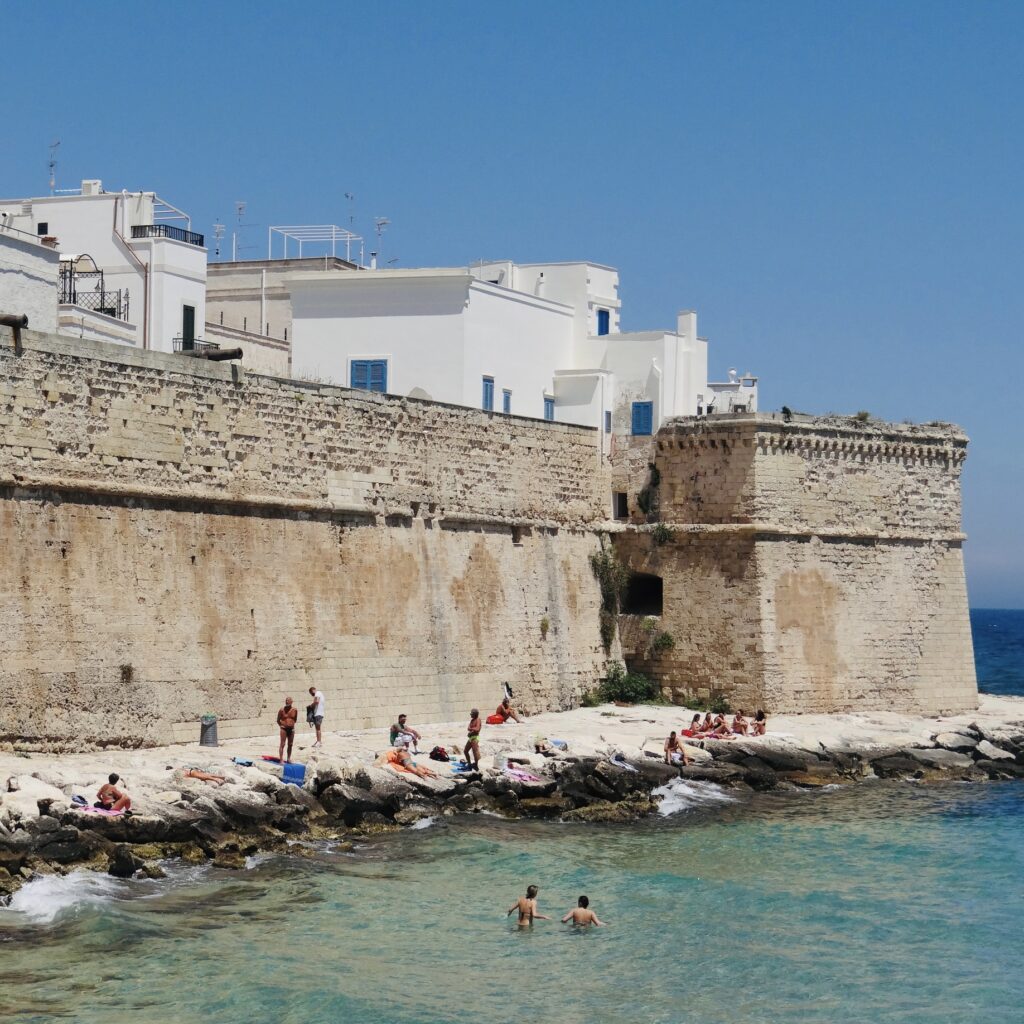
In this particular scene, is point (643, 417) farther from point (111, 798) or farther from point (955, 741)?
point (111, 798)

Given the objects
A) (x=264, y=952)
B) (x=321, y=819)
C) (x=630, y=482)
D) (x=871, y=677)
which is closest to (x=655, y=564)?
(x=630, y=482)

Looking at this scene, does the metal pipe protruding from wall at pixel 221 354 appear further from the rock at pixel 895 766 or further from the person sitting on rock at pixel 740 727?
the rock at pixel 895 766

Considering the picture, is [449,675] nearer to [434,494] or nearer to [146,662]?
[434,494]

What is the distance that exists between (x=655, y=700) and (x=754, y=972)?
10887 millimetres

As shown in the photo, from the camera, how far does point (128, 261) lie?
93.1 ft

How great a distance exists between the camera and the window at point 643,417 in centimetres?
2905

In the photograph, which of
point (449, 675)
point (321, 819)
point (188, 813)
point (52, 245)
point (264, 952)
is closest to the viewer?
point (264, 952)

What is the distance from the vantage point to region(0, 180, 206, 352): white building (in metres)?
28.1

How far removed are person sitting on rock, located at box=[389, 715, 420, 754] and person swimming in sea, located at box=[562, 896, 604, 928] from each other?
4.77 m

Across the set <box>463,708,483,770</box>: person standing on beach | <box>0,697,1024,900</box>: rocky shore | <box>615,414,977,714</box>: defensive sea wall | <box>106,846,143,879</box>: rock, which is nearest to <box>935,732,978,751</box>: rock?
<box>0,697,1024,900</box>: rocky shore

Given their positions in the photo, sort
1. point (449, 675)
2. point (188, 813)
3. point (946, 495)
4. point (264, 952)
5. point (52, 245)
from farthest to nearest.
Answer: point (946, 495) → point (52, 245) → point (449, 675) → point (188, 813) → point (264, 952)

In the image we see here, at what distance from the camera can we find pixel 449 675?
75.3ft

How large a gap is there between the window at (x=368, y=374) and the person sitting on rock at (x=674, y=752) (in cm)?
860

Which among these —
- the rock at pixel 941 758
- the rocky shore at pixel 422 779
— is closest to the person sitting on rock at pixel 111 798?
the rocky shore at pixel 422 779
